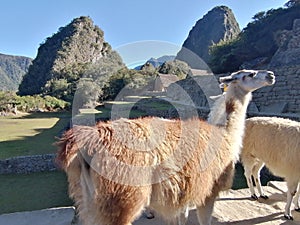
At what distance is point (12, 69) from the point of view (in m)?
111

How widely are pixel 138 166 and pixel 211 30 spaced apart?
71.4 meters

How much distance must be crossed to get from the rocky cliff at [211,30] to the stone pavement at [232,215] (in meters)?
62.8

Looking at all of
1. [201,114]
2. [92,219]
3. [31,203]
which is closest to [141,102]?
[201,114]

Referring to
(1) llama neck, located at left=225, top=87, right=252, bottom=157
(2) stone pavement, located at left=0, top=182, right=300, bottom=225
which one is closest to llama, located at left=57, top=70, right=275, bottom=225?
(1) llama neck, located at left=225, top=87, right=252, bottom=157

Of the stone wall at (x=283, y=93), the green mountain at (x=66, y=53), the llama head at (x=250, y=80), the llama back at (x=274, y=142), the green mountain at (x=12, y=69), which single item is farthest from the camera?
the green mountain at (x=12, y=69)

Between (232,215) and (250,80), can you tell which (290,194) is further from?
(250,80)

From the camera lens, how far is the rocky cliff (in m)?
66.5

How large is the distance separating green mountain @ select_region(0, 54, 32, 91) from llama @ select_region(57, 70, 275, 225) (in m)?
99.4

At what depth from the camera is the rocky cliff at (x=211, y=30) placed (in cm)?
6650

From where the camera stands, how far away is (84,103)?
78.7 ft

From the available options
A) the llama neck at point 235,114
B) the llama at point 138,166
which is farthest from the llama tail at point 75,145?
the llama neck at point 235,114

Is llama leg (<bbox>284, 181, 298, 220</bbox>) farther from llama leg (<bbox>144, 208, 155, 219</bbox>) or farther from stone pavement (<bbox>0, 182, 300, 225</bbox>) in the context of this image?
llama leg (<bbox>144, 208, 155, 219</bbox>)

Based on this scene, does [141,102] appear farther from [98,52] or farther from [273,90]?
[98,52]

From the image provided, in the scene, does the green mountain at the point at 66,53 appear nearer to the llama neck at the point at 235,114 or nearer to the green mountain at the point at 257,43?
the green mountain at the point at 257,43
